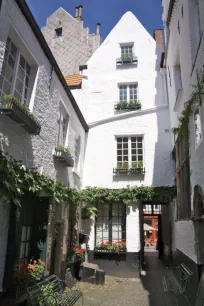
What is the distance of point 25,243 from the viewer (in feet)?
20.5

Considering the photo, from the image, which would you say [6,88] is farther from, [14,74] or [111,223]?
[111,223]

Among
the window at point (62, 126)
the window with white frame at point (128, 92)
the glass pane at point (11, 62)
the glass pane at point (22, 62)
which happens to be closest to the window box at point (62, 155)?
the window at point (62, 126)

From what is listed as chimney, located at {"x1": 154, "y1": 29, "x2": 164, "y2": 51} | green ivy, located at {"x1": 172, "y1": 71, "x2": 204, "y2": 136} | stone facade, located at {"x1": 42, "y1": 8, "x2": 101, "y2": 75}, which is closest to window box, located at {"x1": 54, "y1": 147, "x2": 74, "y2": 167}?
green ivy, located at {"x1": 172, "y1": 71, "x2": 204, "y2": 136}

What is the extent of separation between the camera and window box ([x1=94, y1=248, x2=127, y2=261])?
10.3 meters

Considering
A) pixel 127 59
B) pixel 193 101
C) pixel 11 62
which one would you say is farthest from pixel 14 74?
pixel 127 59

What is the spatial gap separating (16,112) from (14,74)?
4.20 ft

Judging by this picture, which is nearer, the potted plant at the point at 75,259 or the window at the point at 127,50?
the potted plant at the point at 75,259

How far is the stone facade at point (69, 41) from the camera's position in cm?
1750

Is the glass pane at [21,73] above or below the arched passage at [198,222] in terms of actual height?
above

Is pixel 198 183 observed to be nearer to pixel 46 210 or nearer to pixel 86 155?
pixel 46 210

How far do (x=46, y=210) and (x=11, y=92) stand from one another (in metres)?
3.15

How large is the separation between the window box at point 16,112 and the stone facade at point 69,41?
1268 centimetres

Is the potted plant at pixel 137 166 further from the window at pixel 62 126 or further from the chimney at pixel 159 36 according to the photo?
the chimney at pixel 159 36

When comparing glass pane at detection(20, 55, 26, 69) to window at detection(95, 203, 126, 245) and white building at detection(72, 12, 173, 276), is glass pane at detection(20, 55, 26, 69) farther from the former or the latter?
window at detection(95, 203, 126, 245)
